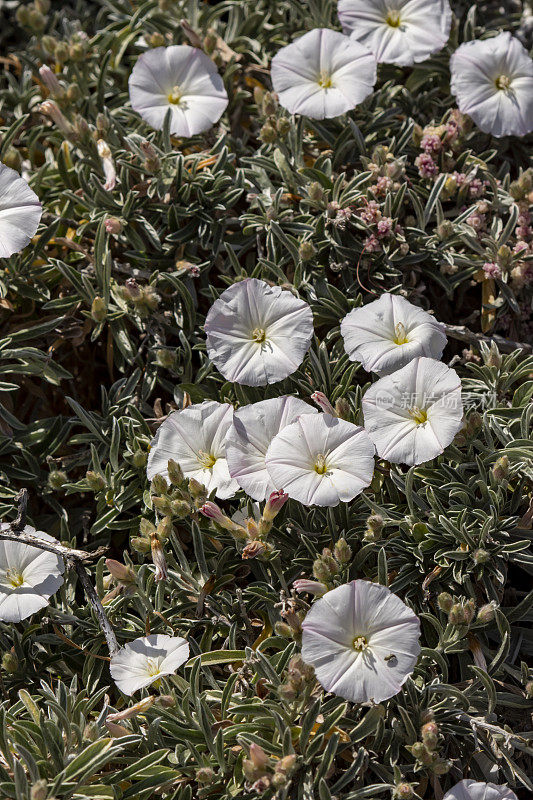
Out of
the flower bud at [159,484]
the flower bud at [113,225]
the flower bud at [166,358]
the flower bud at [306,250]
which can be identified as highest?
the flower bud at [113,225]

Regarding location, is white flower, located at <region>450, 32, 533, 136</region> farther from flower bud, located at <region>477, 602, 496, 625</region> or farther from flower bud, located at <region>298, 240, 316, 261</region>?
flower bud, located at <region>477, 602, 496, 625</region>

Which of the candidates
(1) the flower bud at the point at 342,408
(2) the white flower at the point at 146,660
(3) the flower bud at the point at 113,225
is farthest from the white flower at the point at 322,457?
(3) the flower bud at the point at 113,225

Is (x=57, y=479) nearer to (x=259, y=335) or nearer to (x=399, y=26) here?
(x=259, y=335)

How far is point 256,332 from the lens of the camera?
7.18 ft

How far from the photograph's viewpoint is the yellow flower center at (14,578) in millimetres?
2020

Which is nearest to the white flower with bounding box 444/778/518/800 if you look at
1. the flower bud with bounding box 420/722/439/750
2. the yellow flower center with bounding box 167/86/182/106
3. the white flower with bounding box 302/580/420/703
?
the flower bud with bounding box 420/722/439/750

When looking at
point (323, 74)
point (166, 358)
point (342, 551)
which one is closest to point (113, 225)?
point (166, 358)

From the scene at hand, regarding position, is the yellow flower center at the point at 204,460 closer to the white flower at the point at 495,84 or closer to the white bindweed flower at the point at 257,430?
the white bindweed flower at the point at 257,430

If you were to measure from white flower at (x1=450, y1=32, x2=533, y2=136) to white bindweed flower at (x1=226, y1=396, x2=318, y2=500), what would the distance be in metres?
1.14

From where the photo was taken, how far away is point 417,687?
186 centimetres

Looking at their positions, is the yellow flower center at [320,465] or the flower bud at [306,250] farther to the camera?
the flower bud at [306,250]

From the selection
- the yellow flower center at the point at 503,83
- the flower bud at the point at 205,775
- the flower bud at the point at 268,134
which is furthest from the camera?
the yellow flower center at the point at 503,83

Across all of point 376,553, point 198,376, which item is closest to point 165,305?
point 198,376

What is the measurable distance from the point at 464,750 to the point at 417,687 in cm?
20
